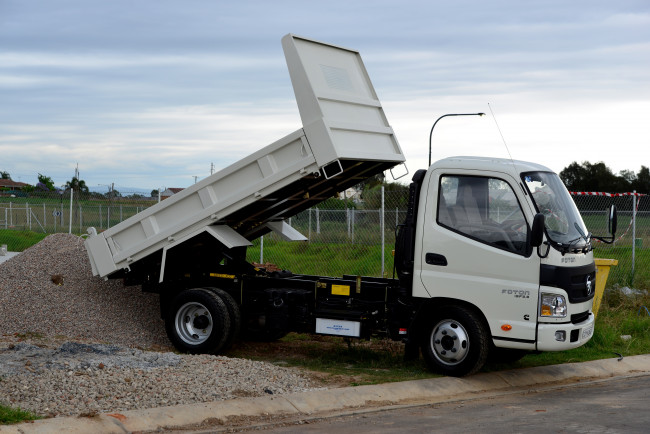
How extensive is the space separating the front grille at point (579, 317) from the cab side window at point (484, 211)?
946 mm

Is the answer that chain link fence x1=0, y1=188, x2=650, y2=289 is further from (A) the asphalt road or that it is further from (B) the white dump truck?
(A) the asphalt road

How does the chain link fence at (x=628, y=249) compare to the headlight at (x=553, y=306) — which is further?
the chain link fence at (x=628, y=249)

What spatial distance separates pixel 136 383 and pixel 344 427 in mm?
2126

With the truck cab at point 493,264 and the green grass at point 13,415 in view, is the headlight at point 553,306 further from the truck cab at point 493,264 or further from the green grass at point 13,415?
the green grass at point 13,415

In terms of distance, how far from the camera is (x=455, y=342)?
928cm

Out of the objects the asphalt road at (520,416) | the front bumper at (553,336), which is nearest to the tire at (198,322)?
the asphalt road at (520,416)

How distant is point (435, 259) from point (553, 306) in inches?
56.0

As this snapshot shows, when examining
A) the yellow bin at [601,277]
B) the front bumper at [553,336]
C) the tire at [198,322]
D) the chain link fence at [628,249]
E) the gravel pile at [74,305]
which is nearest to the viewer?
the front bumper at [553,336]

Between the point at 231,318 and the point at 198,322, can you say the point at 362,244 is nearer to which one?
the point at 198,322

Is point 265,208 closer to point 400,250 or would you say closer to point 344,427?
point 400,250

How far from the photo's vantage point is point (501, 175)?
915 cm

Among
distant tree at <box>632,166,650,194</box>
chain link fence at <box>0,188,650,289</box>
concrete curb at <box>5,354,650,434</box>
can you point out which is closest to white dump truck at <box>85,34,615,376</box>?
concrete curb at <box>5,354,650,434</box>

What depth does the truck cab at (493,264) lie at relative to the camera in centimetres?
884

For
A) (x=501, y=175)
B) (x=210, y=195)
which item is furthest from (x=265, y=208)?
(x=501, y=175)
